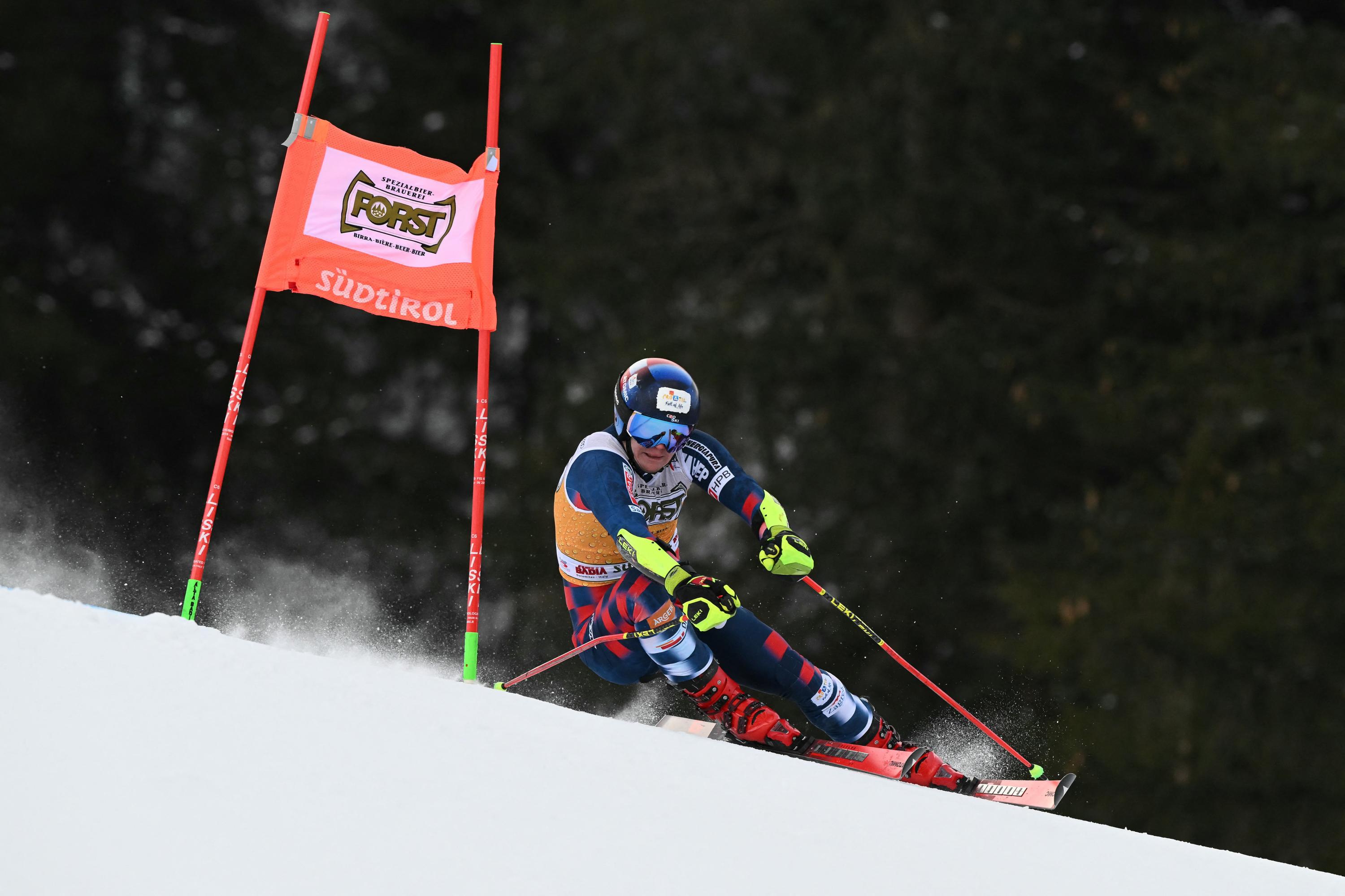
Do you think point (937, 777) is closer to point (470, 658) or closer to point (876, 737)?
point (876, 737)

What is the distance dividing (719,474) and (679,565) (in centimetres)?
72

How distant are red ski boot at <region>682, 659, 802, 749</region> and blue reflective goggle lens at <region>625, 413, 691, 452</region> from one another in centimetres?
78

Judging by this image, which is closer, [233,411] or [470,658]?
[233,411]

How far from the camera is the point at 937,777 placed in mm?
4699

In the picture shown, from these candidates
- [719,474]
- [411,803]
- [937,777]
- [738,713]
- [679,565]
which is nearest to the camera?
[411,803]

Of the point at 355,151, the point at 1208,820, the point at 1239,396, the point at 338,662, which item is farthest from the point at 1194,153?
the point at 338,662

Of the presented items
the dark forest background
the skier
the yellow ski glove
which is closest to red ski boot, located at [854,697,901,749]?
the skier

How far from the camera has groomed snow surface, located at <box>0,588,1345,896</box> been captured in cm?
281

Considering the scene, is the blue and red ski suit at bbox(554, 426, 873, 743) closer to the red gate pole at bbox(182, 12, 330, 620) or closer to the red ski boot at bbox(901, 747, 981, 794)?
the red ski boot at bbox(901, 747, 981, 794)

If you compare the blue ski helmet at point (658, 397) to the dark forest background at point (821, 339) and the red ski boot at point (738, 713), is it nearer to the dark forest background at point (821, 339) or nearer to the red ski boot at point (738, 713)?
the red ski boot at point (738, 713)

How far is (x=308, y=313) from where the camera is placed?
13.5 metres

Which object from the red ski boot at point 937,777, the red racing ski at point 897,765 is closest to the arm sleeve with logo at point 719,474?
the red racing ski at point 897,765

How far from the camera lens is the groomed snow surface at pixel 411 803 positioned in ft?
9.21

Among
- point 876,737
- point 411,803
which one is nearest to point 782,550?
point 876,737
